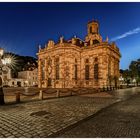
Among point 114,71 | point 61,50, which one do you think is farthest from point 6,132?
point 114,71

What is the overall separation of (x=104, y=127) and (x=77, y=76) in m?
46.2

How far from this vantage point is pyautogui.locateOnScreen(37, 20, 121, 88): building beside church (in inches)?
1865

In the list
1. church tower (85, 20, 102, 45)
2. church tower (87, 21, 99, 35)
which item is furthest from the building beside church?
church tower (87, 21, 99, 35)

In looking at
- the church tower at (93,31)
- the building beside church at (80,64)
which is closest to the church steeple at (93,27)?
the church tower at (93,31)

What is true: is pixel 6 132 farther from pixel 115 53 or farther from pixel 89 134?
pixel 115 53

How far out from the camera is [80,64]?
53906mm

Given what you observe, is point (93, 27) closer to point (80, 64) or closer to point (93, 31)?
point (93, 31)

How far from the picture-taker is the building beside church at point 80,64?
47.4 meters

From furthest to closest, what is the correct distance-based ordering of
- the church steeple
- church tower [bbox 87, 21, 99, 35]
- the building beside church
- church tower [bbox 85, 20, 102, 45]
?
church tower [bbox 87, 21, 99, 35] → the church steeple → church tower [bbox 85, 20, 102, 45] → the building beside church

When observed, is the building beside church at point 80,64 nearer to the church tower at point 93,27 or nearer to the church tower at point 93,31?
the church tower at point 93,31

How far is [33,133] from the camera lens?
610 centimetres

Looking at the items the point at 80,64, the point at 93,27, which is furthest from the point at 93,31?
the point at 80,64

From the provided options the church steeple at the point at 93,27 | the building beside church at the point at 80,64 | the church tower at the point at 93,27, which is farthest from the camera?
the church tower at the point at 93,27

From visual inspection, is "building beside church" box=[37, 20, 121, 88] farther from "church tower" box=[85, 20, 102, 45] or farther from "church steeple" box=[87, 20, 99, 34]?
"church steeple" box=[87, 20, 99, 34]
